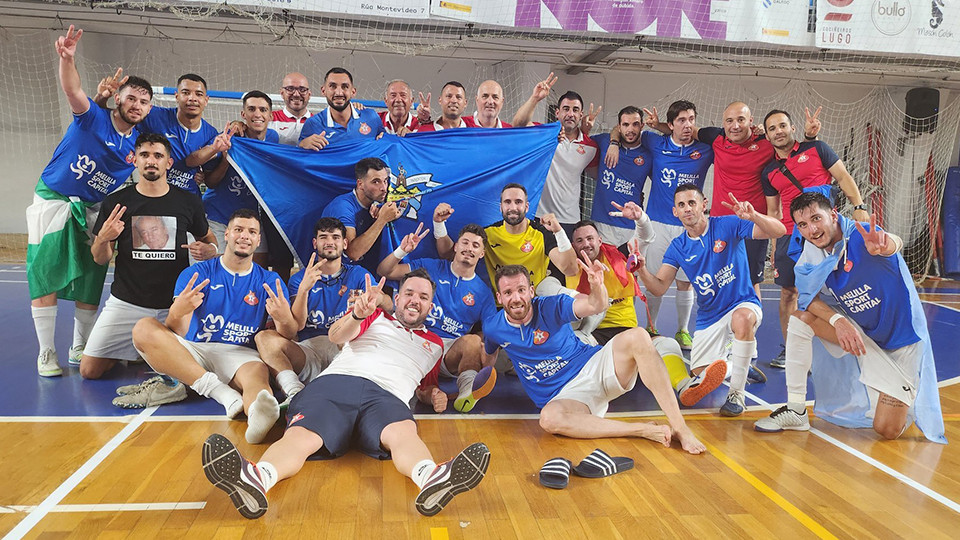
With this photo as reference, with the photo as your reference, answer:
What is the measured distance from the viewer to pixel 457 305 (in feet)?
16.1

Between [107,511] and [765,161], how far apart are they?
5.97m

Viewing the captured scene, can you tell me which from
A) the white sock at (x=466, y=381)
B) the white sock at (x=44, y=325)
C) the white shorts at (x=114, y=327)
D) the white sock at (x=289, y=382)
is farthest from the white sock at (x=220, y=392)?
the white sock at (x=44, y=325)

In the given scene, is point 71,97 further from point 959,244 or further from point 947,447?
point 959,244

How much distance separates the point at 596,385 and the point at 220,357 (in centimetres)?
263

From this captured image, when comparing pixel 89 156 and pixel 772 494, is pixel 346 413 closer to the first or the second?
pixel 772 494

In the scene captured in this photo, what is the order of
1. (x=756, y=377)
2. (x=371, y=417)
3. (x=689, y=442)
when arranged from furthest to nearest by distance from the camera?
(x=756, y=377), (x=689, y=442), (x=371, y=417)

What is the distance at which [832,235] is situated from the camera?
4.20 metres

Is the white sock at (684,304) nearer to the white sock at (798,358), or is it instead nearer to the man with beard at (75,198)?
the white sock at (798,358)

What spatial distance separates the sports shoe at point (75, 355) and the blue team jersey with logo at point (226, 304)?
1.65 meters

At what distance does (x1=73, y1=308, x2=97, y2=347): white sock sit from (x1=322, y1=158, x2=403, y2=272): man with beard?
224cm

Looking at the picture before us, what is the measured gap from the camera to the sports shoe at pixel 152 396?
4.44 m

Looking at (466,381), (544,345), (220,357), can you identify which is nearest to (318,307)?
(220,357)

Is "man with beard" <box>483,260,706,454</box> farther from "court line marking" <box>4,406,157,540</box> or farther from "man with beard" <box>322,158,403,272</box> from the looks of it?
"court line marking" <box>4,406,157,540</box>

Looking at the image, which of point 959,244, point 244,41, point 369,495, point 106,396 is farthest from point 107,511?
point 959,244
